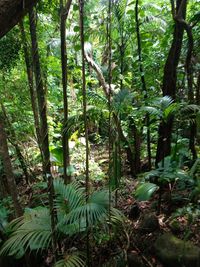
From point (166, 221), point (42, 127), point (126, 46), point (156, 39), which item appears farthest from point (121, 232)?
point (156, 39)

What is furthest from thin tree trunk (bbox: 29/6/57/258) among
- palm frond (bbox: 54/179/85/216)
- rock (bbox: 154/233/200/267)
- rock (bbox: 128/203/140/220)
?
rock (bbox: 128/203/140/220)

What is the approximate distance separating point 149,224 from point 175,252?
0.50 meters

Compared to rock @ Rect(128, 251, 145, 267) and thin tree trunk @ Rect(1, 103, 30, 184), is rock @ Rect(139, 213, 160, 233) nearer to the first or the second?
rock @ Rect(128, 251, 145, 267)

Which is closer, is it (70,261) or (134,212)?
(70,261)

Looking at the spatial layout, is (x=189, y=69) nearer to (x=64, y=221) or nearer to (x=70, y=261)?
(x=64, y=221)

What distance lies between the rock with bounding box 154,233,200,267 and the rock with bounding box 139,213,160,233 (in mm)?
222

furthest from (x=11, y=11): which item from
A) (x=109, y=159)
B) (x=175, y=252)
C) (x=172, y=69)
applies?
(x=175, y=252)

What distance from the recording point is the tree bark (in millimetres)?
1719

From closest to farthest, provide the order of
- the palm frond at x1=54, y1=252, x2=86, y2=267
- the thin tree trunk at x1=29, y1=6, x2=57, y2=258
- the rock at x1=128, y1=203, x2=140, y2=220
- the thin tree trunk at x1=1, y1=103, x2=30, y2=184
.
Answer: the thin tree trunk at x1=29, y1=6, x2=57, y2=258
the palm frond at x1=54, y1=252, x2=86, y2=267
the rock at x1=128, y1=203, x2=140, y2=220
the thin tree trunk at x1=1, y1=103, x2=30, y2=184

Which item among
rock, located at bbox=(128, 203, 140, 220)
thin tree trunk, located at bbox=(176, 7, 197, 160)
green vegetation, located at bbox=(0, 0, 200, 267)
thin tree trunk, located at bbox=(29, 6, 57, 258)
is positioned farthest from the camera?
rock, located at bbox=(128, 203, 140, 220)

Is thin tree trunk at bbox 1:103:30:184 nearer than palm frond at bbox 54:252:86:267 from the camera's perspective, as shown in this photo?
No

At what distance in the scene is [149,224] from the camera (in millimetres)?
2963

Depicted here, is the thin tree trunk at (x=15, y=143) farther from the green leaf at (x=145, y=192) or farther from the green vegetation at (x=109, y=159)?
the green leaf at (x=145, y=192)

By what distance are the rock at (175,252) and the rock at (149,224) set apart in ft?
0.73
